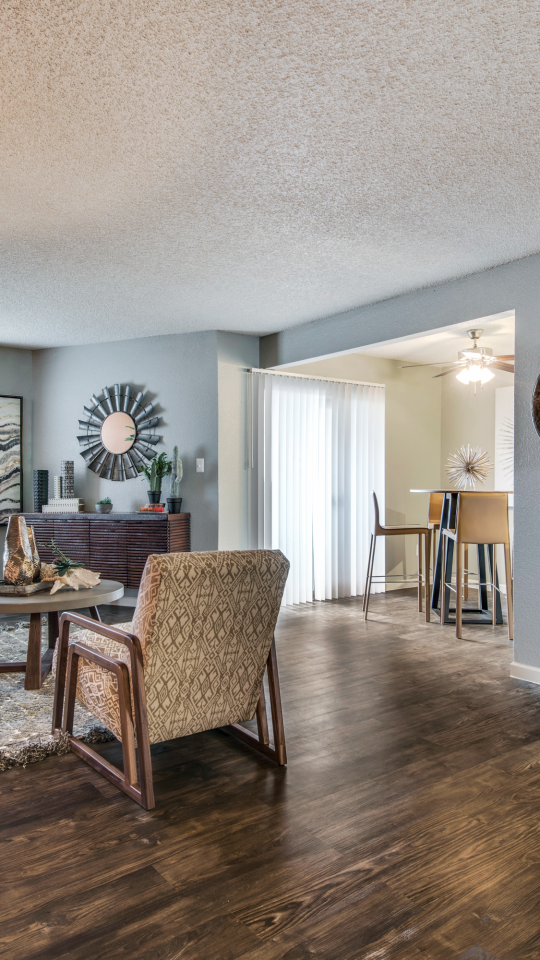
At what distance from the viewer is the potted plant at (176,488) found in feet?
17.9

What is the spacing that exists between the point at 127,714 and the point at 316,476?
402cm

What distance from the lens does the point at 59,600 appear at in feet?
10.7

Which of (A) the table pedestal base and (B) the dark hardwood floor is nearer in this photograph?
(B) the dark hardwood floor

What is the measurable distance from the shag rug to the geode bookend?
21.3 inches

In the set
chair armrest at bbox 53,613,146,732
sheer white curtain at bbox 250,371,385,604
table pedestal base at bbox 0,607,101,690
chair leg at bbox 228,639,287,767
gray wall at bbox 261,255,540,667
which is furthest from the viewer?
sheer white curtain at bbox 250,371,385,604

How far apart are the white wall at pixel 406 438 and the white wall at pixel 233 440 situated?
1.27 m

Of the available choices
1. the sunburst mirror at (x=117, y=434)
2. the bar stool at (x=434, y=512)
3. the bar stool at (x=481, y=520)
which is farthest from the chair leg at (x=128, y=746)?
the bar stool at (x=434, y=512)

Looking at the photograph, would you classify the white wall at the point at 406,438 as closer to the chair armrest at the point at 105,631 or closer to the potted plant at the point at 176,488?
the potted plant at the point at 176,488

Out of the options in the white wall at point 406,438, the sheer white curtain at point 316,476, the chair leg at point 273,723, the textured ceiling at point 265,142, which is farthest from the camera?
the white wall at point 406,438

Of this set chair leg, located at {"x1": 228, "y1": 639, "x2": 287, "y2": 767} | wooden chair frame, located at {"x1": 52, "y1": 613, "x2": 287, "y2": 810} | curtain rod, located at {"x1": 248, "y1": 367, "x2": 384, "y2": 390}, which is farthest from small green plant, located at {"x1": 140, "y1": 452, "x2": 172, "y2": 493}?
chair leg, located at {"x1": 228, "y1": 639, "x2": 287, "y2": 767}

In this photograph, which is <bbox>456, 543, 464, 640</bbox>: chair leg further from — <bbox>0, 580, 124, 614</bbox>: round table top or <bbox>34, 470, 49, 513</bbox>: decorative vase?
<bbox>34, 470, 49, 513</bbox>: decorative vase

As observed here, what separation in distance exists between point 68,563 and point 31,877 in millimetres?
2084

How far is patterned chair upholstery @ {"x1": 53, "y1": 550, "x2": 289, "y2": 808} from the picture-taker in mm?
2102

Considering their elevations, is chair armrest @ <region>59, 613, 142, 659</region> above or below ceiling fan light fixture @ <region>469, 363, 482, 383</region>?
below
